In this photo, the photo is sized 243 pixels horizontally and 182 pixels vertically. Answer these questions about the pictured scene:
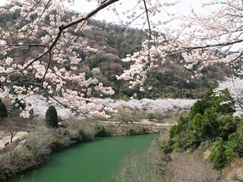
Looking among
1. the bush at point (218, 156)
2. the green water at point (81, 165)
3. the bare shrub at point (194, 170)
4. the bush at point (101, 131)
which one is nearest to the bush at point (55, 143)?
the green water at point (81, 165)

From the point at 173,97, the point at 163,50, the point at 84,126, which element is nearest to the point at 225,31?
the point at 163,50

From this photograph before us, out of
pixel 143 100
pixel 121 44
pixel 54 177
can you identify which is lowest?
pixel 54 177

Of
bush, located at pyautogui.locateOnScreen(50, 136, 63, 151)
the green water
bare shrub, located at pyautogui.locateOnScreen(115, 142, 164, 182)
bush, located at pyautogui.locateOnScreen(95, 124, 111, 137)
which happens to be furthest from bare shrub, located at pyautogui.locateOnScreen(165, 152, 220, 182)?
bush, located at pyautogui.locateOnScreen(95, 124, 111, 137)

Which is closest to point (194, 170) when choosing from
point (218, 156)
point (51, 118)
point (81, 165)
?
point (218, 156)

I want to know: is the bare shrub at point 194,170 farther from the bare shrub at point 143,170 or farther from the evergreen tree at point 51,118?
the evergreen tree at point 51,118

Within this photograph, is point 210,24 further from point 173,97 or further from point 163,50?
point 173,97

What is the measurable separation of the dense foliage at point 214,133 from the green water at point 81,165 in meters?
2.73

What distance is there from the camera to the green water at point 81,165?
25.2 feet

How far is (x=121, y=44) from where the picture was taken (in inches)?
1148

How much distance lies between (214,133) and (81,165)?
19.0ft

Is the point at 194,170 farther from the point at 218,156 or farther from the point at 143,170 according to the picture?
the point at 143,170

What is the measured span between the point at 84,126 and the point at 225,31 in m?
12.8

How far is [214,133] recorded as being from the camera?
5730 millimetres

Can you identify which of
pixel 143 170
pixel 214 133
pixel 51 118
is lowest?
pixel 143 170
